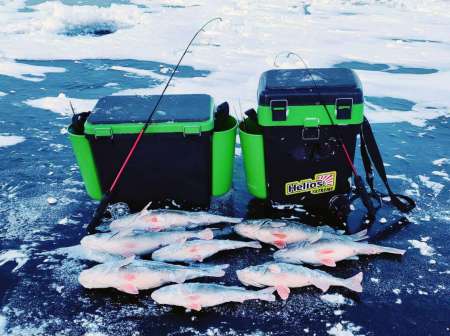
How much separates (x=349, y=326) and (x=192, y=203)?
155 centimetres

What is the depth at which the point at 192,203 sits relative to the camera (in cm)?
353

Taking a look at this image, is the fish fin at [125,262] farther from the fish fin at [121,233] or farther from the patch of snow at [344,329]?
the patch of snow at [344,329]

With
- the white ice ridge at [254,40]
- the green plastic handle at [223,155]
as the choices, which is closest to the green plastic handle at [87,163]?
the green plastic handle at [223,155]

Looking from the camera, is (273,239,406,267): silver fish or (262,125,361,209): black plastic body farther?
(262,125,361,209): black plastic body

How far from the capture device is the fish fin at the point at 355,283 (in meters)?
2.58

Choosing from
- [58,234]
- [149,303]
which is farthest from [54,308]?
[58,234]

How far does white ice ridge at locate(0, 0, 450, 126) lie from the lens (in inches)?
259

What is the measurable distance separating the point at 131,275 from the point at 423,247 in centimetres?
192

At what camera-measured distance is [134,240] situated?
2.96 meters

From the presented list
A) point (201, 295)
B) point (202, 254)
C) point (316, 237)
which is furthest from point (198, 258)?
point (316, 237)

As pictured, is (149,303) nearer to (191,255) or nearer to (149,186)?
(191,255)

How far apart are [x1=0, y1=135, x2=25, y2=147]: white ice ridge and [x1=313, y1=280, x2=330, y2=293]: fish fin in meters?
3.53

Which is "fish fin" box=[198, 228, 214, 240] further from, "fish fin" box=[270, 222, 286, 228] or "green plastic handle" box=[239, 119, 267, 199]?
"green plastic handle" box=[239, 119, 267, 199]

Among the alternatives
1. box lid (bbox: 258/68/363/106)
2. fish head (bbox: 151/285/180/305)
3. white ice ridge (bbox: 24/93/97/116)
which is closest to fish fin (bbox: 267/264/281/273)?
fish head (bbox: 151/285/180/305)
